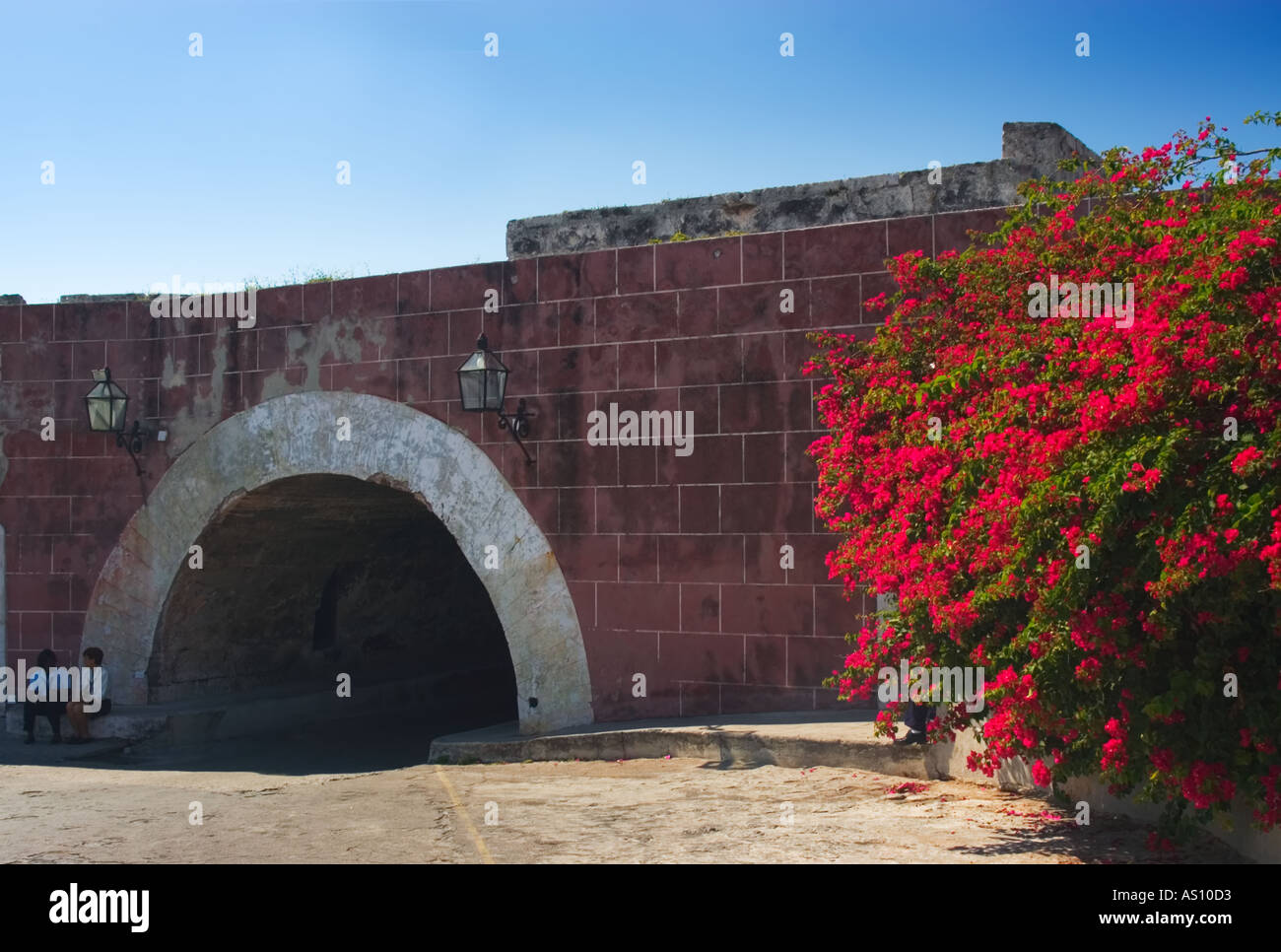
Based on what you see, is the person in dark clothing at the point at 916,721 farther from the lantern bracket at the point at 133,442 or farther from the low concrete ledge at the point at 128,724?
the lantern bracket at the point at 133,442

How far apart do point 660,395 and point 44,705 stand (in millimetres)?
5788

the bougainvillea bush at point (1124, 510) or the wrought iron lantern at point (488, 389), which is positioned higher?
the wrought iron lantern at point (488, 389)

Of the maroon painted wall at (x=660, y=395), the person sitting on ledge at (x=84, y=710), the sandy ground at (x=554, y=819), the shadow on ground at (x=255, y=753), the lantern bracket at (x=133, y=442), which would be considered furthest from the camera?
the lantern bracket at (x=133, y=442)

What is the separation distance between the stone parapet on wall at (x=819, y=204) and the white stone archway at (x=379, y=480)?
169 cm

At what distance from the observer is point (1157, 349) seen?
13.9 feet

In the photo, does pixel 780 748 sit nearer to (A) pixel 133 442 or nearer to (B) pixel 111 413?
(A) pixel 133 442

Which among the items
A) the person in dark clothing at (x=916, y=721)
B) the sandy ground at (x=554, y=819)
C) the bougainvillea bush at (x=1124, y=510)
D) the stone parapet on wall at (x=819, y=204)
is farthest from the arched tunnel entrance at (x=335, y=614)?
the bougainvillea bush at (x=1124, y=510)

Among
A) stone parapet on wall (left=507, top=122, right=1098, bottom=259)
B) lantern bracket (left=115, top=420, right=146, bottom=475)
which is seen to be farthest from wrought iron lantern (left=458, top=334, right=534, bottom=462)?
lantern bracket (left=115, top=420, right=146, bottom=475)

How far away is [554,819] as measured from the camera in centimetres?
610

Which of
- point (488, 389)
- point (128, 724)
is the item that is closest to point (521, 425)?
point (488, 389)

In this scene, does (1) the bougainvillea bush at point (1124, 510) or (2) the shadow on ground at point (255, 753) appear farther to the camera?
(2) the shadow on ground at point (255, 753)

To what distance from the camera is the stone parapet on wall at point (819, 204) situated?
26.7ft
